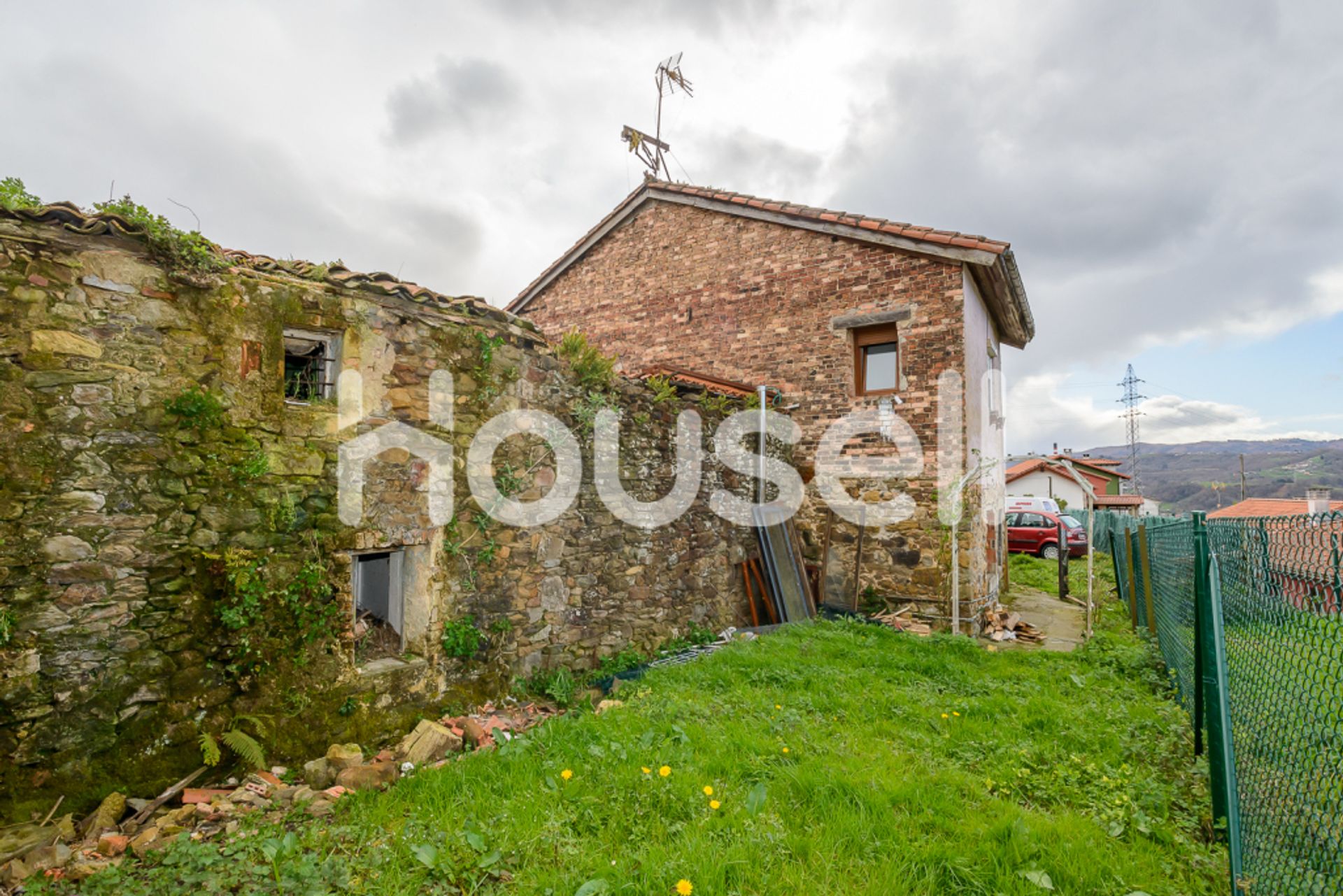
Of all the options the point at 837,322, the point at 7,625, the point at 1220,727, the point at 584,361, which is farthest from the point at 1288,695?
the point at 837,322

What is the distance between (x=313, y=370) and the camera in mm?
4684

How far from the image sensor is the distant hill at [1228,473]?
185 ft

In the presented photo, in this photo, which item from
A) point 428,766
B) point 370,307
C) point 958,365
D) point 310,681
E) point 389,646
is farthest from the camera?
point 958,365

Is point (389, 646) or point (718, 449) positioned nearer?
point (389, 646)

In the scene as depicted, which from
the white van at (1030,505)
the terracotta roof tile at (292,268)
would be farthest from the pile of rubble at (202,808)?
the white van at (1030,505)

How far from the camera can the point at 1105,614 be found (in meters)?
9.66

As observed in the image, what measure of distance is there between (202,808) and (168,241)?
3.46 meters

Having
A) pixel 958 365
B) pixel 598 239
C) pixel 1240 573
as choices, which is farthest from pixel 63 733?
pixel 598 239

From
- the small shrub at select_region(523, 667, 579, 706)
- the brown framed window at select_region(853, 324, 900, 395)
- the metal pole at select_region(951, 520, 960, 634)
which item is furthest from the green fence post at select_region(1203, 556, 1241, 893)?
the brown framed window at select_region(853, 324, 900, 395)

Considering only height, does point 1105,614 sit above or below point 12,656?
below

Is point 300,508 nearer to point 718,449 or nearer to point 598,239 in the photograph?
point 718,449

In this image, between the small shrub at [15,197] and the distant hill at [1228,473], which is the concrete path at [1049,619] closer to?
the small shrub at [15,197]

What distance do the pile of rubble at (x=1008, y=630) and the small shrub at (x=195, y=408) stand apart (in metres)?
9.13

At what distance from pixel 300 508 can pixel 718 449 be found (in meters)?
5.51
